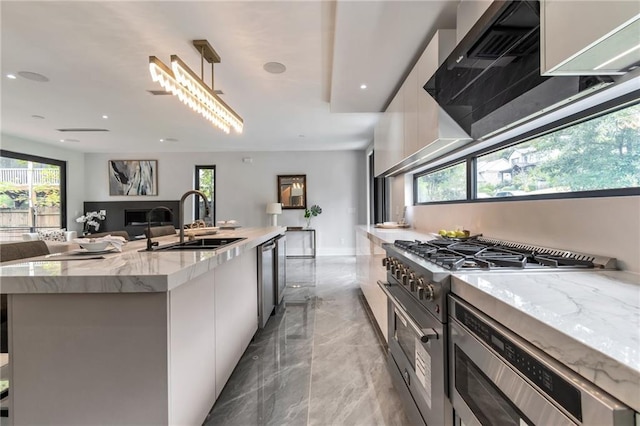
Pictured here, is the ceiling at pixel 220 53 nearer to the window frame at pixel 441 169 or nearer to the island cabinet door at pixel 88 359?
the window frame at pixel 441 169

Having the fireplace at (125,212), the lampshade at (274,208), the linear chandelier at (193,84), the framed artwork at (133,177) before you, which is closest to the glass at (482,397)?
the linear chandelier at (193,84)

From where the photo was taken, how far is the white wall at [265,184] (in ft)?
23.7

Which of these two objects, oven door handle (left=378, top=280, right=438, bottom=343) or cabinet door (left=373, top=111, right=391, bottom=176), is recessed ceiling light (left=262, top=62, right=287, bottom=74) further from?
oven door handle (left=378, top=280, right=438, bottom=343)

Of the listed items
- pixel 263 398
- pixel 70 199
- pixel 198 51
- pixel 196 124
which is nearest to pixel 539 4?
pixel 263 398

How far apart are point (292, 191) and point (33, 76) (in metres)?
4.90

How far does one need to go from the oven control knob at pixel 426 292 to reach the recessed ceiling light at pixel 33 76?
4349 mm

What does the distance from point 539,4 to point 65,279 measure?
6.32 feet

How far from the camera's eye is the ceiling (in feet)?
6.45

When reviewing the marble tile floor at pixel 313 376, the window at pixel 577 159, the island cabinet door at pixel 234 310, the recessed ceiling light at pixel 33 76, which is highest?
the recessed ceiling light at pixel 33 76

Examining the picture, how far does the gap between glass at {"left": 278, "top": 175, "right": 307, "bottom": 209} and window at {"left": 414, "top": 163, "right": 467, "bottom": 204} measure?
13.1 feet

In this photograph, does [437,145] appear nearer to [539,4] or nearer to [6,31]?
[539,4]

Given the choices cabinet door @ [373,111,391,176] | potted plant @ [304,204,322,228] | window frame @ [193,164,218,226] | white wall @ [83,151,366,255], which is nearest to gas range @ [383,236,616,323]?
cabinet door @ [373,111,391,176]

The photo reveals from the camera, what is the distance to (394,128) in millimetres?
2898

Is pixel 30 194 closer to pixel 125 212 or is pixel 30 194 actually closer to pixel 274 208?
pixel 125 212
